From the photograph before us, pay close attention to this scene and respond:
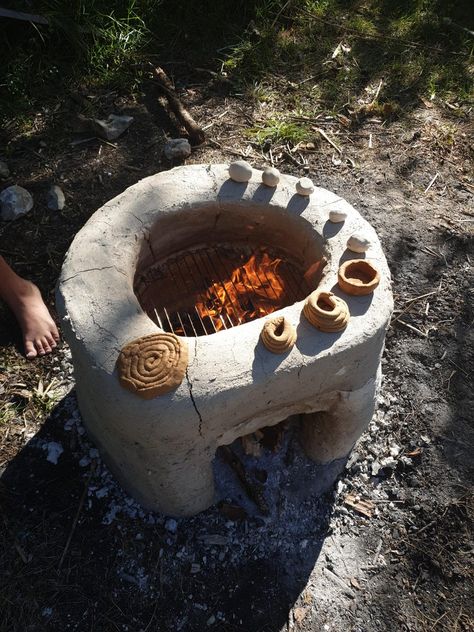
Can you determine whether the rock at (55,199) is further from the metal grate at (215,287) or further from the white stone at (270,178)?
the white stone at (270,178)

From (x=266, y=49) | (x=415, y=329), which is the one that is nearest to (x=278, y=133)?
(x=266, y=49)

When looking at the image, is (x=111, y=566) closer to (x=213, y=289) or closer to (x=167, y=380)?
(x=167, y=380)

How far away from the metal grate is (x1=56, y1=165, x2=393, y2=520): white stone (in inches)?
3.8

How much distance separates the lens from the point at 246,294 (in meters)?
2.89

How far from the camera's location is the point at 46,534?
291 cm

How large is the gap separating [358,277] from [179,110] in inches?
126

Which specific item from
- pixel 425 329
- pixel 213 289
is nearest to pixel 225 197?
pixel 213 289

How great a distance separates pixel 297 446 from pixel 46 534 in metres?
1.46

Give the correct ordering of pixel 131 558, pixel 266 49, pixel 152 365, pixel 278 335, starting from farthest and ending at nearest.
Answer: pixel 266 49 → pixel 131 558 → pixel 278 335 → pixel 152 365

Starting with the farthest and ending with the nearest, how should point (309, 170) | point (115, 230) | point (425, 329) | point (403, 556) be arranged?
point (309, 170), point (425, 329), point (403, 556), point (115, 230)

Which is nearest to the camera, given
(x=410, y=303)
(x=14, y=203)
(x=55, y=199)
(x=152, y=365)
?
(x=152, y=365)

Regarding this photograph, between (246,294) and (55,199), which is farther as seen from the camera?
(55,199)

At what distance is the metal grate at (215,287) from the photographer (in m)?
2.84

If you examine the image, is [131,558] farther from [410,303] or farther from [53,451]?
[410,303]
